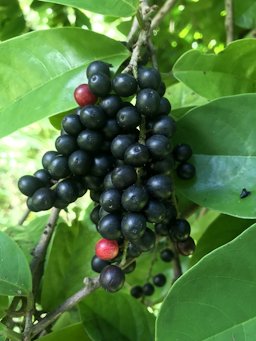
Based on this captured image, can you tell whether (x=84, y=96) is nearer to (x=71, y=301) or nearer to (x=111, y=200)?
(x=111, y=200)

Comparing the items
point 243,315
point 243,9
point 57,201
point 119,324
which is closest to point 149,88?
point 57,201

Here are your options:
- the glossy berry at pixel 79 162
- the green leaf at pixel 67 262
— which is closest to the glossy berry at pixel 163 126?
the glossy berry at pixel 79 162

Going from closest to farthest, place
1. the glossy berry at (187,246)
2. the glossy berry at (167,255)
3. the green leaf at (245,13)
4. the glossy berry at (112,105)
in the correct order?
1. the glossy berry at (112,105)
2. the glossy berry at (187,246)
3. the glossy berry at (167,255)
4. the green leaf at (245,13)

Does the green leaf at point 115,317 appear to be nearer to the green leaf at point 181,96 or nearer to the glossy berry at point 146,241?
the glossy berry at point 146,241

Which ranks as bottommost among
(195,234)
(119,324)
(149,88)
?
(195,234)

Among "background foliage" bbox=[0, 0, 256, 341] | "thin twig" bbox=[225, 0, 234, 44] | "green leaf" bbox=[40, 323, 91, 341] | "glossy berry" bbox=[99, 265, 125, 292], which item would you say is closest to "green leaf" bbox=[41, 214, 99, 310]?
"background foliage" bbox=[0, 0, 256, 341]

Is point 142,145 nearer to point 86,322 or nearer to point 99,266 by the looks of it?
point 99,266

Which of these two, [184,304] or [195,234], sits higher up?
[184,304]
